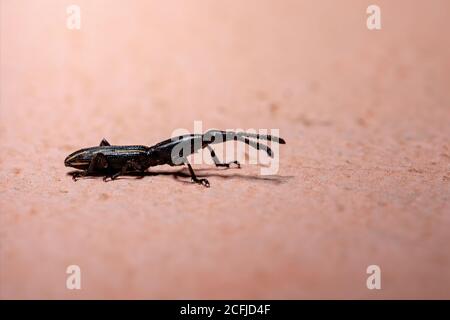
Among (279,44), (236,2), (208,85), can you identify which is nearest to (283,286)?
(208,85)

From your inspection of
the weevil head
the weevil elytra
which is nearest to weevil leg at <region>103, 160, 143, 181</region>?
the weevil elytra

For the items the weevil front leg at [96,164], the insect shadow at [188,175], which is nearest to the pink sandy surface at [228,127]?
the insect shadow at [188,175]

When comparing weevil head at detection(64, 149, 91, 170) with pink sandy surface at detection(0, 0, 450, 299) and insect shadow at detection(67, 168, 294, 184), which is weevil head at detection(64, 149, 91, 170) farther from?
pink sandy surface at detection(0, 0, 450, 299)

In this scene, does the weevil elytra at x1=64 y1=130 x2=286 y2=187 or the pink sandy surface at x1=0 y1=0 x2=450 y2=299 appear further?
the weevil elytra at x1=64 y1=130 x2=286 y2=187

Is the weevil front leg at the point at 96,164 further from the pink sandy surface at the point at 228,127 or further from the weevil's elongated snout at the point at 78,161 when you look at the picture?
the pink sandy surface at the point at 228,127

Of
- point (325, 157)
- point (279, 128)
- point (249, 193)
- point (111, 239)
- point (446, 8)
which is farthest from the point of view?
point (446, 8)

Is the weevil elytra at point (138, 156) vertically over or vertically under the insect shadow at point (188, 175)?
over

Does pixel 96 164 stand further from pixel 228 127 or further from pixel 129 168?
A: pixel 228 127
